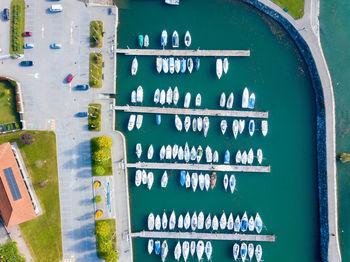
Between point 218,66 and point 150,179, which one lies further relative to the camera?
point 150,179

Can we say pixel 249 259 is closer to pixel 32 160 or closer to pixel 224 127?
pixel 224 127

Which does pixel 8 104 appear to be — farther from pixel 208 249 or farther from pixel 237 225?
pixel 237 225

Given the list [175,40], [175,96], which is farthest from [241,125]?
[175,40]

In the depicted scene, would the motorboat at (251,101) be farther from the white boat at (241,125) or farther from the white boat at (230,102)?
the white boat at (230,102)

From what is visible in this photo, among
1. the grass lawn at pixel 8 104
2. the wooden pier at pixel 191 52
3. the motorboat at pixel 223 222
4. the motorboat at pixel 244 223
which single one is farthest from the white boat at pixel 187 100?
the grass lawn at pixel 8 104

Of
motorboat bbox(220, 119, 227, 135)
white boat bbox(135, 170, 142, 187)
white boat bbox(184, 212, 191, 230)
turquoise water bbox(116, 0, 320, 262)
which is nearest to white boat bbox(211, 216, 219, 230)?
turquoise water bbox(116, 0, 320, 262)

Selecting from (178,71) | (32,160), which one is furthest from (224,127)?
(32,160)
